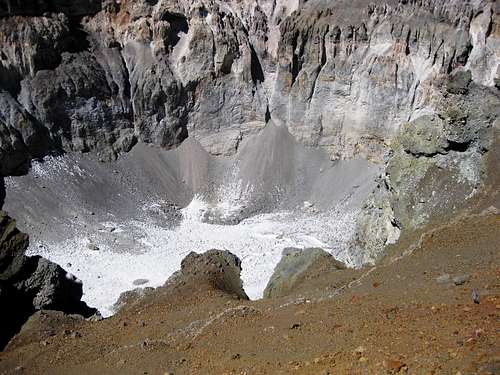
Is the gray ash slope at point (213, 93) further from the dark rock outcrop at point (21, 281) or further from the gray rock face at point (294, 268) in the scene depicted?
the dark rock outcrop at point (21, 281)

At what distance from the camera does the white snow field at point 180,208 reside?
37.2 m

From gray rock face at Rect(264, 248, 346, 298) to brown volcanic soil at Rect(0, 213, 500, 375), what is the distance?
4.47 m

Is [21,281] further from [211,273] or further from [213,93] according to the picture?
[213,93]

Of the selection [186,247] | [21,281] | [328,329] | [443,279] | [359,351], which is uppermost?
[359,351]

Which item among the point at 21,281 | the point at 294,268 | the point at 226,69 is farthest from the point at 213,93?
the point at 21,281

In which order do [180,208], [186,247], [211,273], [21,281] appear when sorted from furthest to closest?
[180,208], [186,247], [211,273], [21,281]

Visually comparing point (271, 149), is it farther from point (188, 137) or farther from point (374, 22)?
point (374, 22)

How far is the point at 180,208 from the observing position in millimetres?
46531

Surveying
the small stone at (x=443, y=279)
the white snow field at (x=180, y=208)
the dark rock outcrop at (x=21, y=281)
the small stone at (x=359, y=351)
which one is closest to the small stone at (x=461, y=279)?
the small stone at (x=443, y=279)

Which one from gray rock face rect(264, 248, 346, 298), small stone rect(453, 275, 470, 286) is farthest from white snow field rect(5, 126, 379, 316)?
small stone rect(453, 275, 470, 286)

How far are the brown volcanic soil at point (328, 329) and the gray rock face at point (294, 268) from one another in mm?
4474

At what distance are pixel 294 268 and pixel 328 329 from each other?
16062mm

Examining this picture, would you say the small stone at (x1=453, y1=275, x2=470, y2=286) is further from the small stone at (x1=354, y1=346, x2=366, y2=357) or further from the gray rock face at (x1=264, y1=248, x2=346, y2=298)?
the gray rock face at (x1=264, y1=248, x2=346, y2=298)

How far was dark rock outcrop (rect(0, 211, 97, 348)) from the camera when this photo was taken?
75.2 feet
